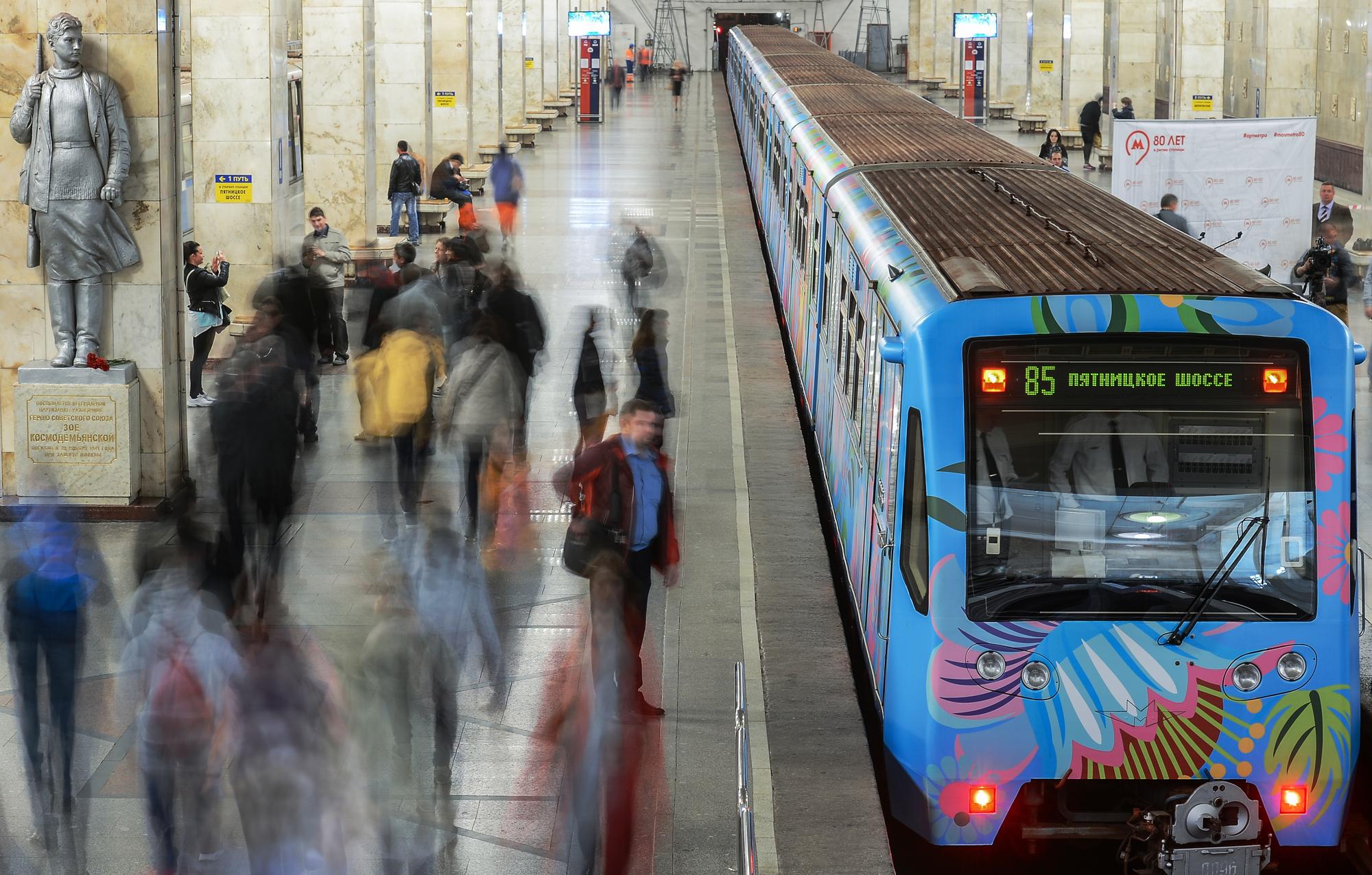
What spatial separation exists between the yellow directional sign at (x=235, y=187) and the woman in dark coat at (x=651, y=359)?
9482 millimetres

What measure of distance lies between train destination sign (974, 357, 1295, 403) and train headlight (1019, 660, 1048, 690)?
1.13 metres

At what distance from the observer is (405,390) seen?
11.4 m

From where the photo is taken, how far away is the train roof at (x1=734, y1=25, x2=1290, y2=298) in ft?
24.2

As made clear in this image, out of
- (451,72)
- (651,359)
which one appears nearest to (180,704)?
(651,359)

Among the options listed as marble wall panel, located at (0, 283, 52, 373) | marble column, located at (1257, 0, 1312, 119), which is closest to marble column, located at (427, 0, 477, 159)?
marble column, located at (1257, 0, 1312, 119)

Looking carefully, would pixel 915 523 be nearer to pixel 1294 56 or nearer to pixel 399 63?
pixel 399 63

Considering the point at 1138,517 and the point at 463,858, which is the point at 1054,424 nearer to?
the point at 1138,517

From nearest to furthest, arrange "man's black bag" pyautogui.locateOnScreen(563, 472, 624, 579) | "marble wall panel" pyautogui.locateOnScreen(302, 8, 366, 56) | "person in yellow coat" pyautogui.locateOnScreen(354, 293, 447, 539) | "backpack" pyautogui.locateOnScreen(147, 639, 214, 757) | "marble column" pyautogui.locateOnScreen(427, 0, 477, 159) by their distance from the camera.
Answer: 1. "backpack" pyautogui.locateOnScreen(147, 639, 214, 757)
2. "man's black bag" pyautogui.locateOnScreen(563, 472, 624, 579)
3. "person in yellow coat" pyautogui.locateOnScreen(354, 293, 447, 539)
4. "marble wall panel" pyautogui.locateOnScreen(302, 8, 366, 56)
5. "marble column" pyautogui.locateOnScreen(427, 0, 477, 159)

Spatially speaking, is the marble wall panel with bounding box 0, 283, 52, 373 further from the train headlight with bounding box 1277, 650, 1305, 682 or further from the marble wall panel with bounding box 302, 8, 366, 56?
the marble wall panel with bounding box 302, 8, 366, 56

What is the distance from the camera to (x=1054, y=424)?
695 cm

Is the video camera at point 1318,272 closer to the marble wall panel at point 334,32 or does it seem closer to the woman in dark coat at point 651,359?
the woman in dark coat at point 651,359

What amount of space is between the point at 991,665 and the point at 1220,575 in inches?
40.8

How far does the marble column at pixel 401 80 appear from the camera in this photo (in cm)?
2878

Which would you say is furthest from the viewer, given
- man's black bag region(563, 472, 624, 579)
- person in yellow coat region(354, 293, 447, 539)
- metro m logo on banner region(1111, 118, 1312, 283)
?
metro m logo on banner region(1111, 118, 1312, 283)
